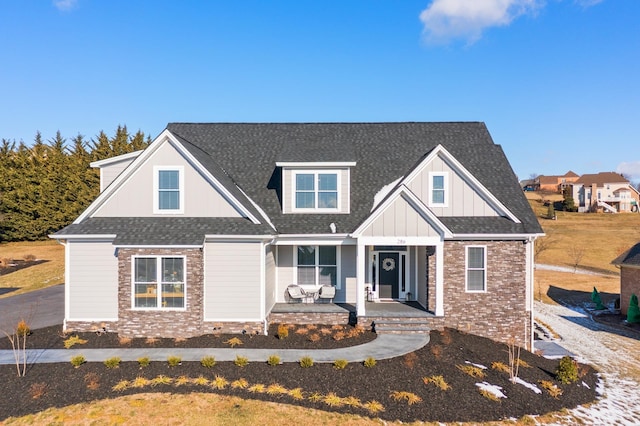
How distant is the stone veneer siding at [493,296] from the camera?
14016 mm

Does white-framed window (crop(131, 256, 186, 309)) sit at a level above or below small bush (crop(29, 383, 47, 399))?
above

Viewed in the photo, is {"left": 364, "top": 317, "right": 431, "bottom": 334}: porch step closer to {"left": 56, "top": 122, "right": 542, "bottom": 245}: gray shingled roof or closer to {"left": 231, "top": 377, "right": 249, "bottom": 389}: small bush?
{"left": 56, "top": 122, "right": 542, "bottom": 245}: gray shingled roof

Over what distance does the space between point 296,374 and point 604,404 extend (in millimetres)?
8174

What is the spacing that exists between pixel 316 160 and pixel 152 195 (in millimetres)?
6561

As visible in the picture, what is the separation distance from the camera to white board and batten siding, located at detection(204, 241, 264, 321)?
42.8ft

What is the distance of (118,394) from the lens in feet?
28.3

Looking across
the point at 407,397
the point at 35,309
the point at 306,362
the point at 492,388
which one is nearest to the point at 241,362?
the point at 306,362

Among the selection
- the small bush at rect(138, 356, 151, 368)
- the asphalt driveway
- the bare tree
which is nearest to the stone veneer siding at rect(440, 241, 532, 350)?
the small bush at rect(138, 356, 151, 368)

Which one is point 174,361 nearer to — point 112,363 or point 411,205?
point 112,363

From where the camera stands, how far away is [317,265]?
1578cm

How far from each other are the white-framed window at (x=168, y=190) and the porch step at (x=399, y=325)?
834 cm

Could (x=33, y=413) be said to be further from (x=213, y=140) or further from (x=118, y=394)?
(x=213, y=140)

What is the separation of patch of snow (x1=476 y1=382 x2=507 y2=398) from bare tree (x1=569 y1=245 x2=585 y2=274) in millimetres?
35008

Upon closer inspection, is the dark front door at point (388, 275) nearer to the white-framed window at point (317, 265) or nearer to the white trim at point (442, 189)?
the white-framed window at point (317, 265)
